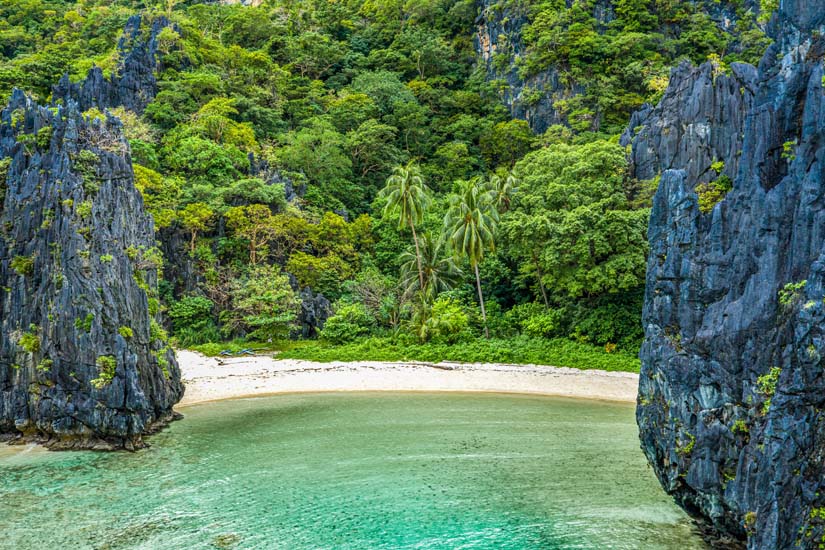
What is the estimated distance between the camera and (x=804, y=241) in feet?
31.4

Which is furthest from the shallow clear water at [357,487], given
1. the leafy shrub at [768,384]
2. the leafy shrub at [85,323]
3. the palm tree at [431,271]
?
the palm tree at [431,271]

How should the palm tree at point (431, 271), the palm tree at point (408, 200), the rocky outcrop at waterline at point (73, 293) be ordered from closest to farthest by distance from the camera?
the rocky outcrop at waterline at point (73, 293), the palm tree at point (408, 200), the palm tree at point (431, 271)

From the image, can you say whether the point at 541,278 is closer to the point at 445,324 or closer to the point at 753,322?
the point at 445,324

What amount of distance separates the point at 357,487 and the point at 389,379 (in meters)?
12.5

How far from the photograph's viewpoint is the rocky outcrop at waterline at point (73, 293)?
20.0 meters

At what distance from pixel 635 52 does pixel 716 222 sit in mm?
50548

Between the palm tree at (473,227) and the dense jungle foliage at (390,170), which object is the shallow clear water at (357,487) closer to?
the dense jungle foliage at (390,170)

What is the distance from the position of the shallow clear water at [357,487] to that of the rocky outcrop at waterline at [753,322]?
2.95m

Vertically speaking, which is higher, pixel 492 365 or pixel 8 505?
pixel 492 365

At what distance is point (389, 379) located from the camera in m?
28.9

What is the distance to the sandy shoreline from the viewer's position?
26.9 metres

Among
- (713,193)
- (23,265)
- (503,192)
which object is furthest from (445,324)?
(713,193)

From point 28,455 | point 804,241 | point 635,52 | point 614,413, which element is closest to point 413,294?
point 614,413

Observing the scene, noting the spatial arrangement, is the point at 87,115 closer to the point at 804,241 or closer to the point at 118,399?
the point at 118,399
